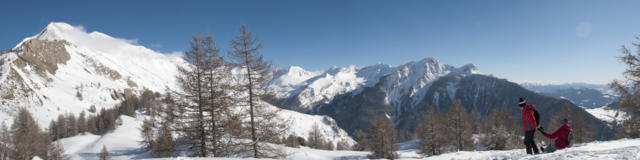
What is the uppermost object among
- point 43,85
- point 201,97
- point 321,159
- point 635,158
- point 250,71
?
point 43,85

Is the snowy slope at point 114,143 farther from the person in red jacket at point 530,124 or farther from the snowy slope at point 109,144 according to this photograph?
the person in red jacket at point 530,124

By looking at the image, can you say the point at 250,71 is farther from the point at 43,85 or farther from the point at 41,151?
the point at 43,85

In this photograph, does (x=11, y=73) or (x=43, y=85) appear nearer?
(x=11, y=73)

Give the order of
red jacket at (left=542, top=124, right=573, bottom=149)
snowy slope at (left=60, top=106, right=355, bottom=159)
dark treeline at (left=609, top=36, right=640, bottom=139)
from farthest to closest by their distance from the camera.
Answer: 1. snowy slope at (left=60, top=106, right=355, bottom=159)
2. dark treeline at (left=609, top=36, right=640, bottom=139)
3. red jacket at (left=542, top=124, right=573, bottom=149)

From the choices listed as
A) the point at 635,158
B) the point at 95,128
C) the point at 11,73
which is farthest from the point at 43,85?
the point at 635,158

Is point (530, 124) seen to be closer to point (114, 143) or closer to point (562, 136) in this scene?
point (562, 136)

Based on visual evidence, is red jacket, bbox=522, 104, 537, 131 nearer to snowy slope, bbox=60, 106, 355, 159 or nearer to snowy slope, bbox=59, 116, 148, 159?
snowy slope, bbox=60, 106, 355, 159

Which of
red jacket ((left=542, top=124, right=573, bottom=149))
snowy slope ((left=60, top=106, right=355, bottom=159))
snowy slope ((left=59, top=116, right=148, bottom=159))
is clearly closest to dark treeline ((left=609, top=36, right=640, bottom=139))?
red jacket ((left=542, top=124, right=573, bottom=149))

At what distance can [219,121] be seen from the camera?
14758 mm

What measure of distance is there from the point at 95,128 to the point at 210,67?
125695 millimetres

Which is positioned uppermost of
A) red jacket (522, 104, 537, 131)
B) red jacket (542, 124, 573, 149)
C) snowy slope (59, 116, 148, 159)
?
red jacket (522, 104, 537, 131)

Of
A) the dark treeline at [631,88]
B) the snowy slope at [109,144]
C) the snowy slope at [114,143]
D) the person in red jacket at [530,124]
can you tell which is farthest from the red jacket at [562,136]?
the snowy slope at [109,144]

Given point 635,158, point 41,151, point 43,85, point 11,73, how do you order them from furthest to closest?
1. point 43,85
2. point 11,73
3. point 41,151
4. point 635,158

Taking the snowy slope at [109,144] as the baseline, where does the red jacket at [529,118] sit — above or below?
above
